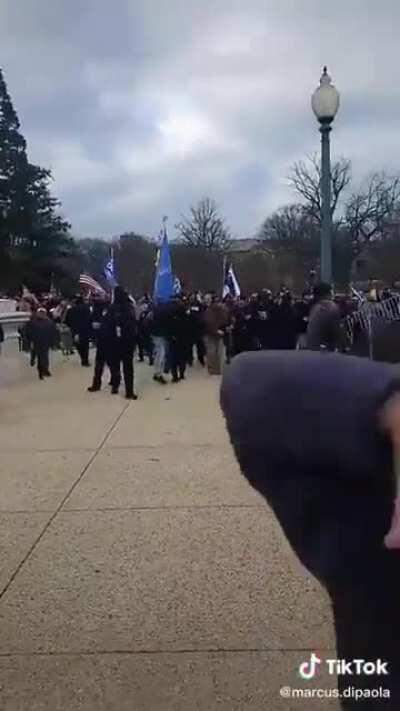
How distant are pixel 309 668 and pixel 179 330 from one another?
38.5ft

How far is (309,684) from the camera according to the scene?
2.72m

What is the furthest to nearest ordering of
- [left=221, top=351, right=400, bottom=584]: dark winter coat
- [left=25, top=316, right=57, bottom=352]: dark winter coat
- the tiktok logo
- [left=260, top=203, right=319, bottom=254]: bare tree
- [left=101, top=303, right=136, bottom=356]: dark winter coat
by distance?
[left=260, top=203, right=319, bottom=254]: bare tree, [left=25, top=316, right=57, bottom=352]: dark winter coat, [left=101, top=303, right=136, bottom=356]: dark winter coat, the tiktok logo, [left=221, top=351, right=400, bottom=584]: dark winter coat

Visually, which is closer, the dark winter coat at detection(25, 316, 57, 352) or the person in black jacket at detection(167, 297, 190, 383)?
the person in black jacket at detection(167, 297, 190, 383)

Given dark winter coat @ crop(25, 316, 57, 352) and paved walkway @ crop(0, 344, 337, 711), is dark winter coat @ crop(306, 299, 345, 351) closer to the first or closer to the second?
paved walkway @ crop(0, 344, 337, 711)

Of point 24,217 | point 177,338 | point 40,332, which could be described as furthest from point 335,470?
point 24,217

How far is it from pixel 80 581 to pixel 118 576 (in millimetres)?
197

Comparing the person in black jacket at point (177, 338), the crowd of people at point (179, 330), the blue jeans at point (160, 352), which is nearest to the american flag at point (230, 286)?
the crowd of people at point (179, 330)

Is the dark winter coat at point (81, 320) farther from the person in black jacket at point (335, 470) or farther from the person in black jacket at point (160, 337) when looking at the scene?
the person in black jacket at point (335, 470)

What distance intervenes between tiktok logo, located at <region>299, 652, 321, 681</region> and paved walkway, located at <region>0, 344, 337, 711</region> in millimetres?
70

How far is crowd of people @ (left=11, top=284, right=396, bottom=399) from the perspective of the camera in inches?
452

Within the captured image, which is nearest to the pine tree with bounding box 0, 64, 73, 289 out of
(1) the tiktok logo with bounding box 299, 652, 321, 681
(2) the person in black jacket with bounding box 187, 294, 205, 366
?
(2) the person in black jacket with bounding box 187, 294, 205, 366

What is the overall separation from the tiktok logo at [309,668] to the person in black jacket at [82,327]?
15234 mm

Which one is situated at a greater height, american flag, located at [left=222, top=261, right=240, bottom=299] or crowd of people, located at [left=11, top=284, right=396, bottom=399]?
american flag, located at [left=222, top=261, right=240, bottom=299]

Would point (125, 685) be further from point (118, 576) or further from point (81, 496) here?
point (81, 496)
